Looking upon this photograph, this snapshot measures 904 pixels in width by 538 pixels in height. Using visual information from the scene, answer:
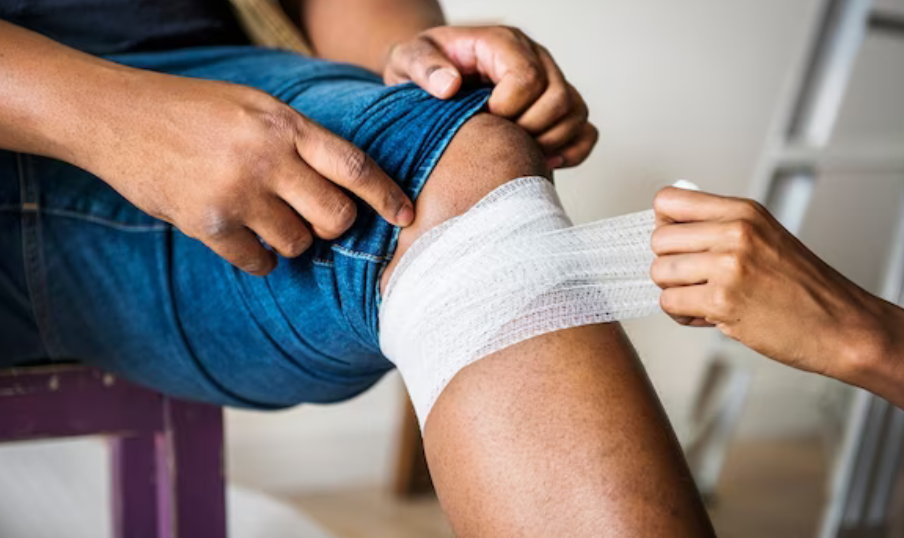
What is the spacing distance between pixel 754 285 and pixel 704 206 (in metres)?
0.05

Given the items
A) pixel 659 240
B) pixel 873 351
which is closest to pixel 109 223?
pixel 659 240

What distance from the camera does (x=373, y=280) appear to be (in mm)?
620

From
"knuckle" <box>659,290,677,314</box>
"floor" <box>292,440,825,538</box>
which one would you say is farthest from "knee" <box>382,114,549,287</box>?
"floor" <box>292,440,825,538</box>

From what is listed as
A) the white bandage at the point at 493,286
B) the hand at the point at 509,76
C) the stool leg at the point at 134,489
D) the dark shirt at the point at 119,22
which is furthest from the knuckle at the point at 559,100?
the stool leg at the point at 134,489

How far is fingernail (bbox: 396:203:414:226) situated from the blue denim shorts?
1 cm

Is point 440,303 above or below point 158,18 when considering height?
below

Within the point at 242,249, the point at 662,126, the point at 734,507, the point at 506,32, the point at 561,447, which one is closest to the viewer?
the point at 561,447

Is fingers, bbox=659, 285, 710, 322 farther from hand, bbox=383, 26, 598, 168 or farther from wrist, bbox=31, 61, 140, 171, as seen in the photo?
wrist, bbox=31, 61, 140, 171

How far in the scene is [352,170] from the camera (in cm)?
60

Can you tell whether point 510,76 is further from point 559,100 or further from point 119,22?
point 119,22

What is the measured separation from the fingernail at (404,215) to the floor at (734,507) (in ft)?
4.16

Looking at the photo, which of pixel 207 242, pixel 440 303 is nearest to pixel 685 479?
pixel 440 303

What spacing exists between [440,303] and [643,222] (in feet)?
0.50

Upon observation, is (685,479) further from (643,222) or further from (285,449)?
(285,449)
